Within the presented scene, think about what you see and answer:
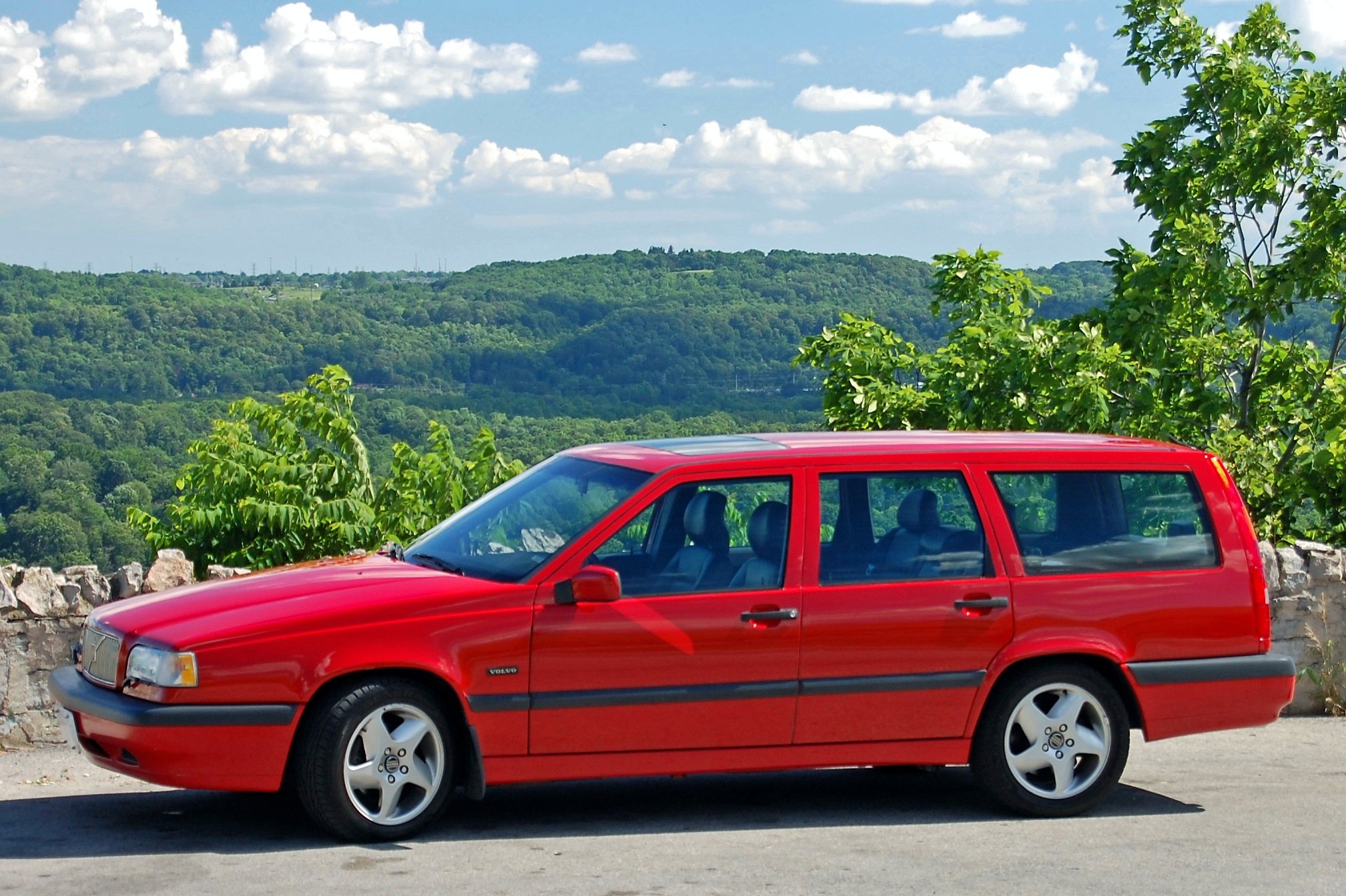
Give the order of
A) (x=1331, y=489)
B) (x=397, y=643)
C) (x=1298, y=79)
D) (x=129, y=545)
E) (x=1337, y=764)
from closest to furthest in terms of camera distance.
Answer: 1. (x=397, y=643)
2. (x=1337, y=764)
3. (x=1331, y=489)
4. (x=1298, y=79)
5. (x=129, y=545)

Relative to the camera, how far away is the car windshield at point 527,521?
6.26 m

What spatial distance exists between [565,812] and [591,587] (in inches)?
43.9

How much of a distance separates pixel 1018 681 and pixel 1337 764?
7.33ft

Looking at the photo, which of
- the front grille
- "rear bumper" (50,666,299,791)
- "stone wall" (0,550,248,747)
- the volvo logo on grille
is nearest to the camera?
"rear bumper" (50,666,299,791)

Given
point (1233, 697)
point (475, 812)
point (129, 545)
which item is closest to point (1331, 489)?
point (1233, 697)

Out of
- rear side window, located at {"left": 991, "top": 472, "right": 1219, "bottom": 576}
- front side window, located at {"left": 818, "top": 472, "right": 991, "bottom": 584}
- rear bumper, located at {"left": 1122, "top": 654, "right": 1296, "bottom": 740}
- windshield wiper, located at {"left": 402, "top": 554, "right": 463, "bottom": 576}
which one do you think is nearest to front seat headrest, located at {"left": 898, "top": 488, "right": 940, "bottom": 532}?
front side window, located at {"left": 818, "top": 472, "right": 991, "bottom": 584}

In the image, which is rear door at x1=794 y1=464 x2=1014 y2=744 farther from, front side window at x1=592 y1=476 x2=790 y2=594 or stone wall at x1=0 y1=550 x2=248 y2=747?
stone wall at x1=0 y1=550 x2=248 y2=747

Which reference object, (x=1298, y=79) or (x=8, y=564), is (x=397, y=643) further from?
(x=1298, y=79)

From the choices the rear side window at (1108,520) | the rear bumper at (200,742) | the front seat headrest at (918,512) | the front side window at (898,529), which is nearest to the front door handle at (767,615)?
the front side window at (898,529)

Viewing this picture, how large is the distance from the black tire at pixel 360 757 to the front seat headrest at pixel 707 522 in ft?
3.86

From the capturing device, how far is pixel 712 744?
6.19 meters

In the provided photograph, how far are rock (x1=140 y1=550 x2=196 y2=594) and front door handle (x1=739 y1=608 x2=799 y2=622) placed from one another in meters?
3.17

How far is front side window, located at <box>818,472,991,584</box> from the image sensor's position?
253 inches

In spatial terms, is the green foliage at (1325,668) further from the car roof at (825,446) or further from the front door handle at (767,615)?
the front door handle at (767,615)
